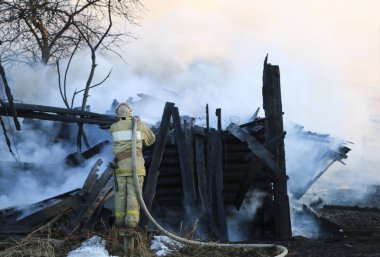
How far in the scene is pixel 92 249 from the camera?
21.2ft

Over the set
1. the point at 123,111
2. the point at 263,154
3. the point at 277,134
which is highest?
the point at 123,111

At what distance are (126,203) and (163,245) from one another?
2.45 ft

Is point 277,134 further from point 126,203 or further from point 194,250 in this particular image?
point 126,203

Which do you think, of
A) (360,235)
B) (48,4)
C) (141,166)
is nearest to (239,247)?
(141,166)

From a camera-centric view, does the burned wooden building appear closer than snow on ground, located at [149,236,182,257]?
No

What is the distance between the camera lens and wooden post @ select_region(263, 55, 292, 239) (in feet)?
31.9

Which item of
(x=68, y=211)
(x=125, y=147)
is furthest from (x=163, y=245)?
(x=68, y=211)

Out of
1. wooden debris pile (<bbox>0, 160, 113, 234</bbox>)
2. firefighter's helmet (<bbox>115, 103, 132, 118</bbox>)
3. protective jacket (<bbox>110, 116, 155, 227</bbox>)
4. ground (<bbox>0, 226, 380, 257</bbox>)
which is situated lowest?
ground (<bbox>0, 226, 380, 257</bbox>)

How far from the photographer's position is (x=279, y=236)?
31.9 feet

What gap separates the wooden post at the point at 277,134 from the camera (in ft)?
31.9

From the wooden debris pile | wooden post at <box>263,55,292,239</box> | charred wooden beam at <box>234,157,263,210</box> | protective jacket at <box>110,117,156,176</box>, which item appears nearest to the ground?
protective jacket at <box>110,117,156,176</box>

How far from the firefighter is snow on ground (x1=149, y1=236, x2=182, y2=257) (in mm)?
383

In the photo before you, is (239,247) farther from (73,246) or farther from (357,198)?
(357,198)

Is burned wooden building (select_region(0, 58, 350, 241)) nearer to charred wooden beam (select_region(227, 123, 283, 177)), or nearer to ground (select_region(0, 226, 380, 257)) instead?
charred wooden beam (select_region(227, 123, 283, 177))
